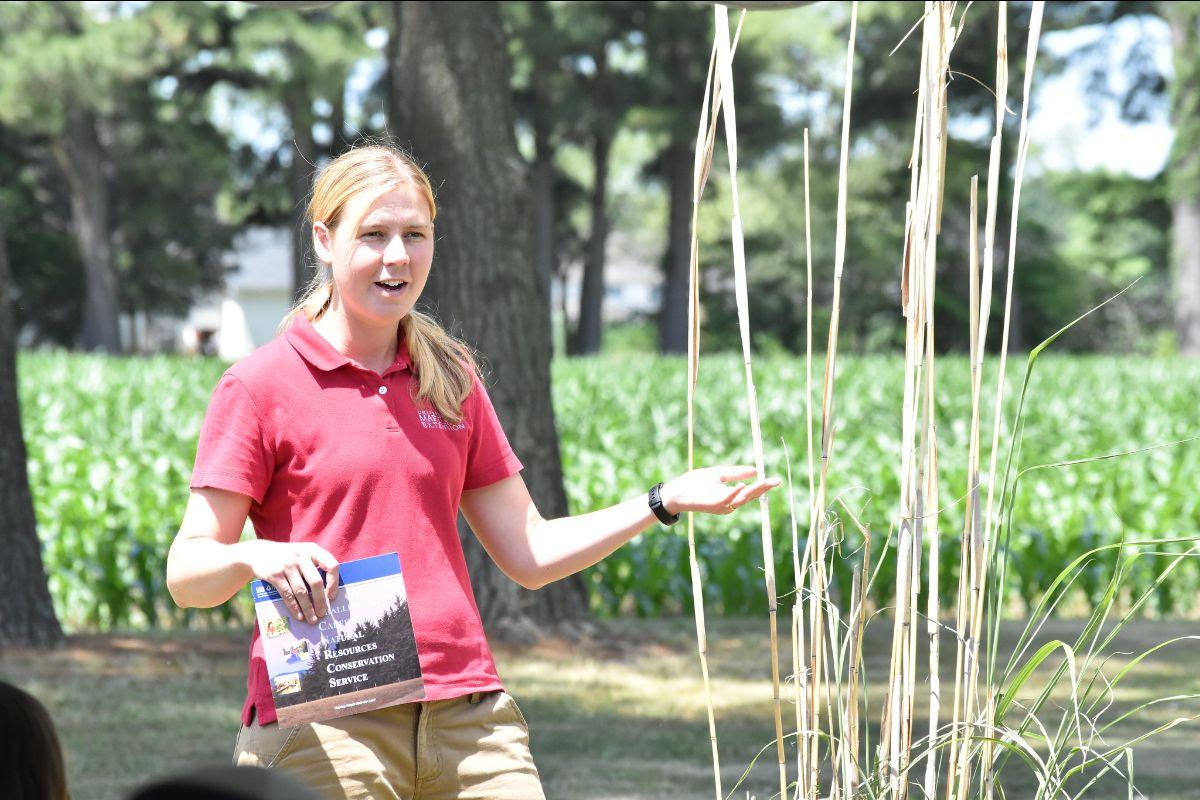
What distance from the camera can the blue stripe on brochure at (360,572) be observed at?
6.09ft

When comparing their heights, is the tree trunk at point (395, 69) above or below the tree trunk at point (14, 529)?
above

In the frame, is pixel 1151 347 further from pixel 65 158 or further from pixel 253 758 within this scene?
pixel 253 758

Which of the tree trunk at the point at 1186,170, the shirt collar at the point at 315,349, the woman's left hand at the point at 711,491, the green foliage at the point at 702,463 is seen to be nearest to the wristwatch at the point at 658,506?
the woman's left hand at the point at 711,491

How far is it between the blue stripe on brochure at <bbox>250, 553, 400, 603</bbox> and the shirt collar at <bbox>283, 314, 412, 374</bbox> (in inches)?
11.8

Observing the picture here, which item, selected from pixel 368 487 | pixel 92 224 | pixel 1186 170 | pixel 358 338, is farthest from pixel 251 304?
pixel 368 487

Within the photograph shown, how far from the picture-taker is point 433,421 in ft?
6.84

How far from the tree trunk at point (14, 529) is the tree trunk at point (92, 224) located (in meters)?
26.7

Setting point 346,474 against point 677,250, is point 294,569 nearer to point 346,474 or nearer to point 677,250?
point 346,474

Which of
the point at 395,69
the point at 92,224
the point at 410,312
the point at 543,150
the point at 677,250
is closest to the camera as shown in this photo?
the point at 410,312

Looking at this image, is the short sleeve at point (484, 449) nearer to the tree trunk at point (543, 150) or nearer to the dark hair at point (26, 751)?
the dark hair at point (26, 751)

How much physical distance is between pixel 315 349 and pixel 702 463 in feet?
24.6

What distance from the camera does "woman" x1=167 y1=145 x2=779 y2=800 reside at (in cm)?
194

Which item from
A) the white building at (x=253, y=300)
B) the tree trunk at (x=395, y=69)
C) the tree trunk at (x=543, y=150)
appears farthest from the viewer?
the white building at (x=253, y=300)

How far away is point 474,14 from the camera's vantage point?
623cm
